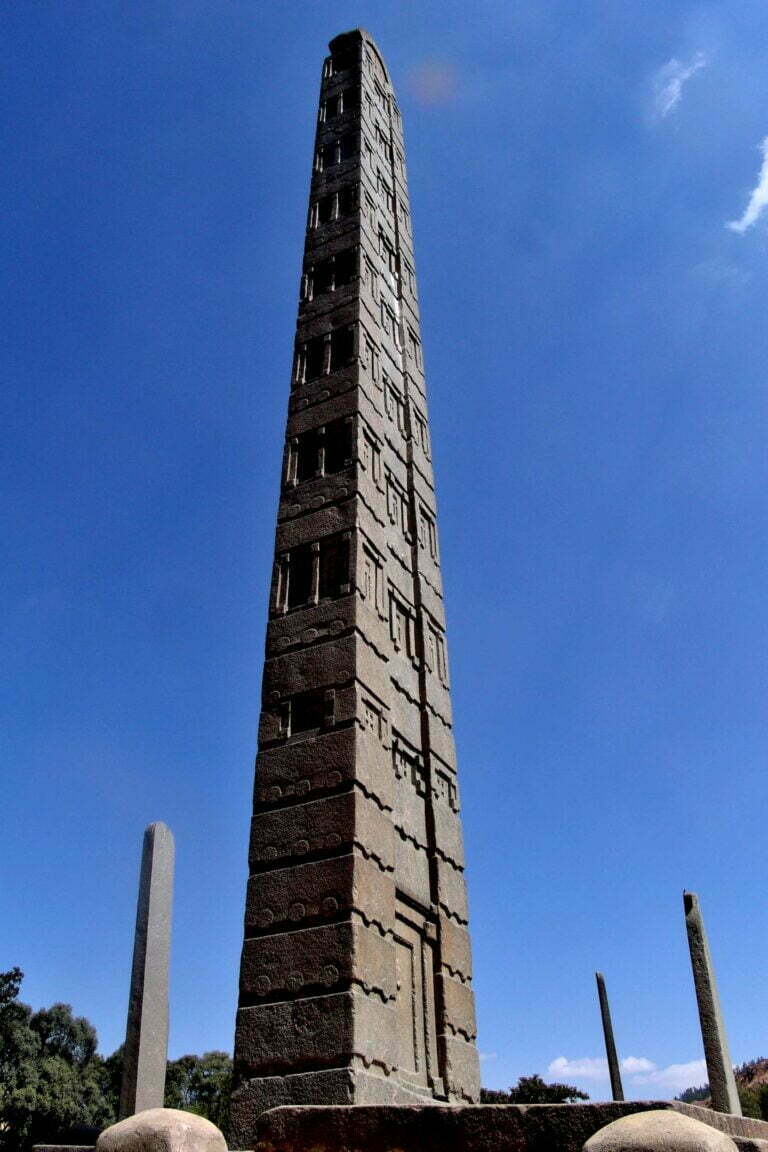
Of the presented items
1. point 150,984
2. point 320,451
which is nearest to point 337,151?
point 320,451

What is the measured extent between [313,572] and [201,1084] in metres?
35.9

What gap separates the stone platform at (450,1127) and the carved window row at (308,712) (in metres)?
5.00

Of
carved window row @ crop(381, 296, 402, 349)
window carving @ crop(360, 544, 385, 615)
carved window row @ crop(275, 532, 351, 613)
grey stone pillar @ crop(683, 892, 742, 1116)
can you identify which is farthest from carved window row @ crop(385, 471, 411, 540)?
grey stone pillar @ crop(683, 892, 742, 1116)

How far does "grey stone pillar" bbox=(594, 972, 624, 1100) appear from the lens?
12.8 meters

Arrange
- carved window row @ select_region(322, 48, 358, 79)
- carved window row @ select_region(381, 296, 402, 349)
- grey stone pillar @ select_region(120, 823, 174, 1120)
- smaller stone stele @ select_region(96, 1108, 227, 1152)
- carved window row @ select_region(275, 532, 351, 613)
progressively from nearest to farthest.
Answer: smaller stone stele @ select_region(96, 1108, 227, 1152) → grey stone pillar @ select_region(120, 823, 174, 1120) → carved window row @ select_region(275, 532, 351, 613) → carved window row @ select_region(381, 296, 402, 349) → carved window row @ select_region(322, 48, 358, 79)

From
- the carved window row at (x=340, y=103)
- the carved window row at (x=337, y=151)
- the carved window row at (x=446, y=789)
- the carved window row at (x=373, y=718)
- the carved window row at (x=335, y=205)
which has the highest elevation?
the carved window row at (x=340, y=103)

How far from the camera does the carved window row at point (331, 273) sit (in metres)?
13.3

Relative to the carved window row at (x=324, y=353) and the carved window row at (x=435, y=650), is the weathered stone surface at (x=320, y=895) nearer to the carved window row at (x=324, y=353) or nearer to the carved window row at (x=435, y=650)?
the carved window row at (x=435, y=650)

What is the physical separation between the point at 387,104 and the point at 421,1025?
1666 cm

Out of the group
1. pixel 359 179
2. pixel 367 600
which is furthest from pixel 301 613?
pixel 359 179

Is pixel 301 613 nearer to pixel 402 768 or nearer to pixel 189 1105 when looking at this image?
pixel 402 768

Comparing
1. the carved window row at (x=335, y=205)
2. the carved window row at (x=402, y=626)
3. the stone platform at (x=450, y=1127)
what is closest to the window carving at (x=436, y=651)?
the carved window row at (x=402, y=626)

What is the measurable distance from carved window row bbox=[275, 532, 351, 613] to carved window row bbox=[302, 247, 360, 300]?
4.71 metres

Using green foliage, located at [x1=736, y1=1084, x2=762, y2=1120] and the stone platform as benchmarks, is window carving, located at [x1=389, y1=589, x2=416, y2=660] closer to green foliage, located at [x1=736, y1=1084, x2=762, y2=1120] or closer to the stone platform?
the stone platform
